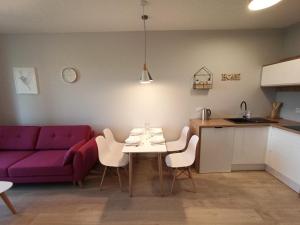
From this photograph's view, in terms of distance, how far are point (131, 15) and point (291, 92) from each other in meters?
2.99

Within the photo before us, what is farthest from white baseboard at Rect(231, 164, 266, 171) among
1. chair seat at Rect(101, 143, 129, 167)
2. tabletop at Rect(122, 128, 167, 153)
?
chair seat at Rect(101, 143, 129, 167)

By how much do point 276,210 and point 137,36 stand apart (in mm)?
3336

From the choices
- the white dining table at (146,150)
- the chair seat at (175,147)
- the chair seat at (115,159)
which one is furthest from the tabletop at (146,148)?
the chair seat at (175,147)

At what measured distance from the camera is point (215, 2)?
215cm

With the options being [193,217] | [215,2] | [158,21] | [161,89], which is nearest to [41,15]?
[158,21]

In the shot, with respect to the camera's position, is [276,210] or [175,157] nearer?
[276,210]

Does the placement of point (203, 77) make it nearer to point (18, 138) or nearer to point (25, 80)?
point (25, 80)

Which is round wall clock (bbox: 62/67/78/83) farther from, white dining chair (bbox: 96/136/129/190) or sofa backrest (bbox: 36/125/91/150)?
white dining chair (bbox: 96/136/129/190)

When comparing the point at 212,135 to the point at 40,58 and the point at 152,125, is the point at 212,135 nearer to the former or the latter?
the point at 152,125

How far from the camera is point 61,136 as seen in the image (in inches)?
122

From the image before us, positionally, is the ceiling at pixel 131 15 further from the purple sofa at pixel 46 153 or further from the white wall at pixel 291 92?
the purple sofa at pixel 46 153

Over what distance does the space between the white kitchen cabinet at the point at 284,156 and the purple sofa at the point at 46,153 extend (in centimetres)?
296

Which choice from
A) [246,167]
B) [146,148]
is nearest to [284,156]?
[246,167]

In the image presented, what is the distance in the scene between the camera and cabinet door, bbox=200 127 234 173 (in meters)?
2.84
